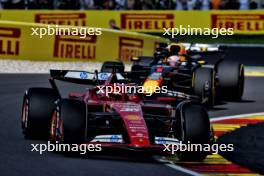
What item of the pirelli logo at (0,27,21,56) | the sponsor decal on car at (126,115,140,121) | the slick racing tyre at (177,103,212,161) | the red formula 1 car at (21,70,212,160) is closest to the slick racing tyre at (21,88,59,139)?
the red formula 1 car at (21,70,212,160)

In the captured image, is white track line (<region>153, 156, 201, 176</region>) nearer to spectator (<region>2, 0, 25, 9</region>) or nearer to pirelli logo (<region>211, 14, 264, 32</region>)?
pirelli logo (<region>211, 14, 264, 32</region>)

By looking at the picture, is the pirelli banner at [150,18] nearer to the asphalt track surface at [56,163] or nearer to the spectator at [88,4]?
the spectator at [88,4]

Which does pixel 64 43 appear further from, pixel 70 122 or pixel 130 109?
pixel 70 122

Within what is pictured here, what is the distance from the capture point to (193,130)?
38.9 ft

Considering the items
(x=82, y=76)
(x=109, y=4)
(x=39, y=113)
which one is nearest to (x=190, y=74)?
(x=82, y=76)

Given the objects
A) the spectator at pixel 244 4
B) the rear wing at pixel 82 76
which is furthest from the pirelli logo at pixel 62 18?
the rear wing at pixel 82 76

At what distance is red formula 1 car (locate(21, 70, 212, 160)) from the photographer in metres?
11.8

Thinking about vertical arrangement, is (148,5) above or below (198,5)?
below

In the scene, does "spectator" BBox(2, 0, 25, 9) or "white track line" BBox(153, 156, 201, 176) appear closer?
"white track line" BBox(153, 156, 201, 176)

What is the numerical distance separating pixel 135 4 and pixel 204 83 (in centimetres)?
1432

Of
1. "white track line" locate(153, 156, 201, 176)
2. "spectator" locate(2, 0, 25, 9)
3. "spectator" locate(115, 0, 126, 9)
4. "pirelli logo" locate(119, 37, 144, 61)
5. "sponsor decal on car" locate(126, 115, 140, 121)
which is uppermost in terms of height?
"sponsor decal on car" locate(126, 115, 140, 121)

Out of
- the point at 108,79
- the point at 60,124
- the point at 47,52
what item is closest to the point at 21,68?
the point at 47,52

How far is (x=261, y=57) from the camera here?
29.9m

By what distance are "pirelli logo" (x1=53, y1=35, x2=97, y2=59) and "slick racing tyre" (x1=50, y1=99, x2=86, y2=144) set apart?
13.7 m
